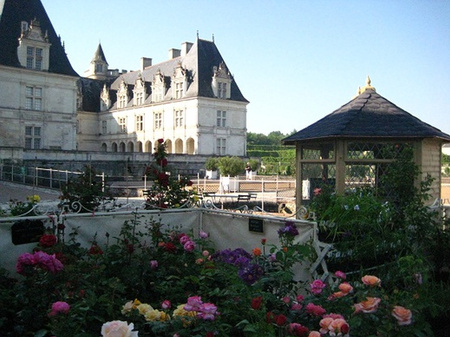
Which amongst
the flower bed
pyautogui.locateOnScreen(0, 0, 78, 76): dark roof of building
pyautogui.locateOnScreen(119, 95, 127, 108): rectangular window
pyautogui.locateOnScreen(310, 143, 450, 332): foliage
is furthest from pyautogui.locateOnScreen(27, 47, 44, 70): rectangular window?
pyautogui.locateOnScreen(310, 143, 450, 332): foliage

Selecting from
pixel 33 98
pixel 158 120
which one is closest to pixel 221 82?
pixel 158 120

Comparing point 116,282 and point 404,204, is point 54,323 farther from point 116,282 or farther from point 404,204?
point 404,204

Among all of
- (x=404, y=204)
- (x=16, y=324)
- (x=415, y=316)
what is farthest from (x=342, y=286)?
(x=404, y=204)

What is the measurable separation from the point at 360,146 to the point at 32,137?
32.8 m

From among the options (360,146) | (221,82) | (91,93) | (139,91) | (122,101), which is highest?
(91,93)

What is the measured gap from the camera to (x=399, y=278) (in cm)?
472

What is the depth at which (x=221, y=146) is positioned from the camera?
154ft

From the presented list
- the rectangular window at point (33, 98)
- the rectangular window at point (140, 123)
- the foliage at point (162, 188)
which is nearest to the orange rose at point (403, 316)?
the foliage at point (162, 188)

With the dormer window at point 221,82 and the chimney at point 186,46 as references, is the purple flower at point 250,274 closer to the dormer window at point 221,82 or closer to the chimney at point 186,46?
the dormer window at point 221,82

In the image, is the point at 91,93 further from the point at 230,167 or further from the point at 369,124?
the point at 369,124

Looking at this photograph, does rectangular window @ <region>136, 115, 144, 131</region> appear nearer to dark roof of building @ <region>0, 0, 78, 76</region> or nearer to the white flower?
dark roof of building @ <region>0, 0, 78, 76</region>

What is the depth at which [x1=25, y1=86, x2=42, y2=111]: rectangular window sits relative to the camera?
35922mm

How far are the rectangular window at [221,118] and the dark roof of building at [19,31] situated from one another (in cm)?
1421

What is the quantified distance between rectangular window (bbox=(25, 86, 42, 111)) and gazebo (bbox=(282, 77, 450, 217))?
31431mm
